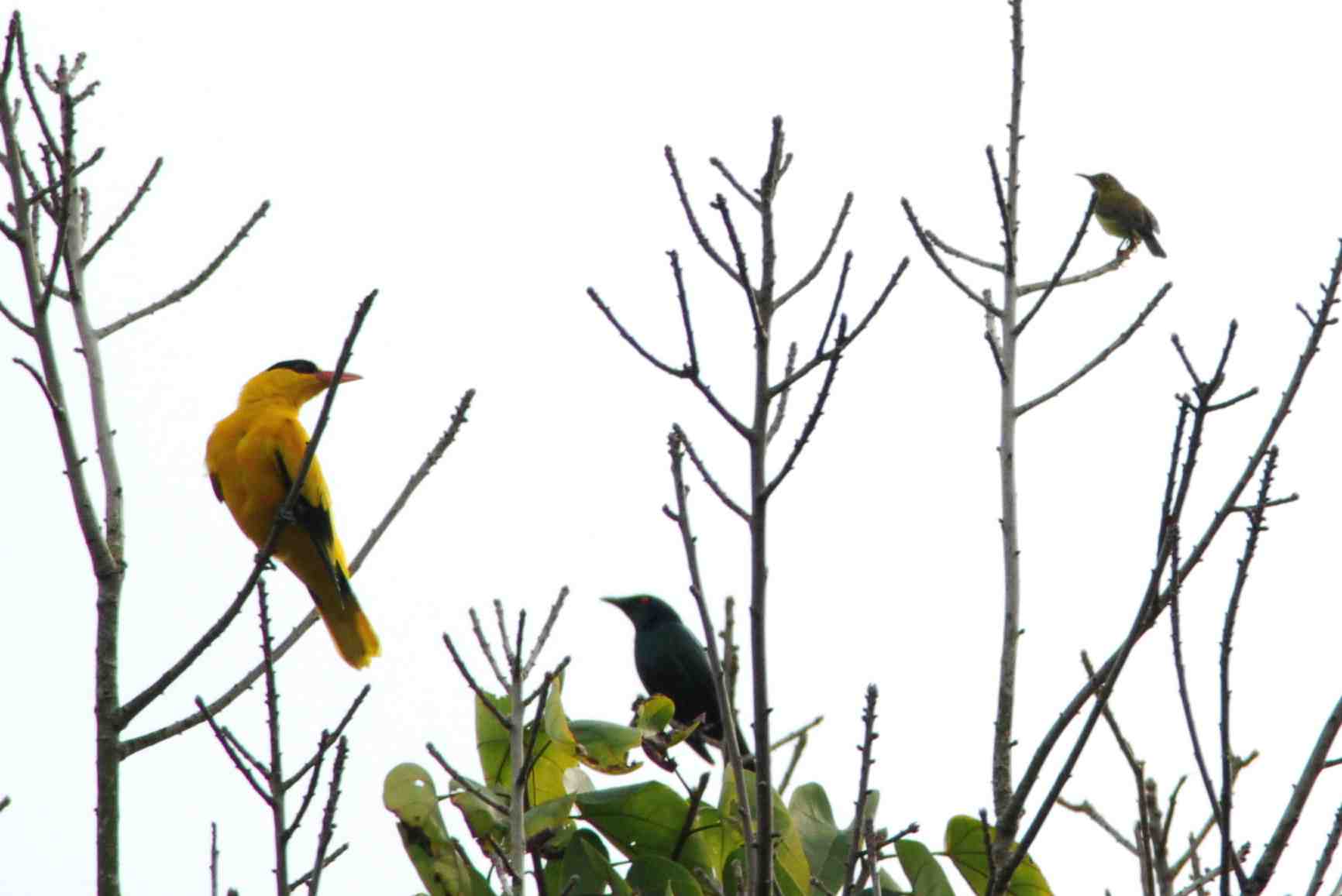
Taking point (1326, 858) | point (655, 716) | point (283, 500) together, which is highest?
point (283, 500)

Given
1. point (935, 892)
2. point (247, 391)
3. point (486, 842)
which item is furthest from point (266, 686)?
point (247, 391)

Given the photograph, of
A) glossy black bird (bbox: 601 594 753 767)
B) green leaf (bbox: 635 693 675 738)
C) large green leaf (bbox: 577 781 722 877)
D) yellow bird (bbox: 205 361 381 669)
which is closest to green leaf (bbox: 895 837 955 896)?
large green leaf (bbox: 577 781 722 877)

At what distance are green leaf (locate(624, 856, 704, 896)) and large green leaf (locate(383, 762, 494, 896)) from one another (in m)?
0.37

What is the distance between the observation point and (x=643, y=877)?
11.7 feet

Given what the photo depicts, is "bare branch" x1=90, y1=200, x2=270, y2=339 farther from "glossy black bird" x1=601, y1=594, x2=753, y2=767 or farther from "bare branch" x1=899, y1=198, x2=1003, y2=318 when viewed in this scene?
"glossy black bird" x1=601, y1=594, x2=753, y2=767

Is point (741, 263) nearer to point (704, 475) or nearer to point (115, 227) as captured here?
point (704, 475)

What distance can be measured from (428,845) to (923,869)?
1.24m

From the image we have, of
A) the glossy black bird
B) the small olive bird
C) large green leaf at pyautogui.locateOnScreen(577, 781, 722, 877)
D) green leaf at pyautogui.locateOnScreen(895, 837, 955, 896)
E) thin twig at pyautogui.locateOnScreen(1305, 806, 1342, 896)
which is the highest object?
the small olive bird

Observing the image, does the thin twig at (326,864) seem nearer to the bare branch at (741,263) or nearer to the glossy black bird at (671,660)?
the bare branch at (741,263)

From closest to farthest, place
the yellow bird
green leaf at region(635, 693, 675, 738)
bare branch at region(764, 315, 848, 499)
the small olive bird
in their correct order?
bare branch at region(764, 315, 848, 499) < green leaf at region(635, 693, 675, 738) < the yellow bird < the small olive bird

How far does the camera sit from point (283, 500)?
6215mm

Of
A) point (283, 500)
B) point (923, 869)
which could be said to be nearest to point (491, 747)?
point (923, 869)

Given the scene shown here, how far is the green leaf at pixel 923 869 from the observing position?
379 cm

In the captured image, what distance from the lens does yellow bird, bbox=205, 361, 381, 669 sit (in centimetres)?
602
